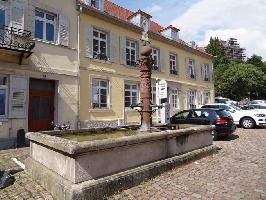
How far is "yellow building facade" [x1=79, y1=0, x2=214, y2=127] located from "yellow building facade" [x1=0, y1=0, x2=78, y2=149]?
35.7 inches

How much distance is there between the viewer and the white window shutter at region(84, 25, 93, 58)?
49.2 ft

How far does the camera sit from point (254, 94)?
47.9 m

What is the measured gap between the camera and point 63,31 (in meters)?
13.6

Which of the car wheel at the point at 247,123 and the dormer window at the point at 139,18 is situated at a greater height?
the dormer window at the point at 139,18

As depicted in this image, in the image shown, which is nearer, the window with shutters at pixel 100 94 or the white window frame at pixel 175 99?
the window with shutters at pixel 100 94

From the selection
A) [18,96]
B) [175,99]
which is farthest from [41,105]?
[175,99]

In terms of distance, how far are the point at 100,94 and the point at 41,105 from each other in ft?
12.8

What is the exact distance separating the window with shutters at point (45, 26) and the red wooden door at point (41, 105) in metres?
2.22

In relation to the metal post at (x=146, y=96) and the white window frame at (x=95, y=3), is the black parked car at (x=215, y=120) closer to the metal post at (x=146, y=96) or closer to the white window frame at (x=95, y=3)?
the metal post at (x=146, y=96)

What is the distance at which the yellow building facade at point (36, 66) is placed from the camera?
1137 cm

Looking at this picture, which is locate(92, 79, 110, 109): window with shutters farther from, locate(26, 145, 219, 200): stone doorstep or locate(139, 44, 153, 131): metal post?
locate(26, 145, 219, 200): stone doorstep

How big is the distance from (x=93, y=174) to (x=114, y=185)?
542 mm

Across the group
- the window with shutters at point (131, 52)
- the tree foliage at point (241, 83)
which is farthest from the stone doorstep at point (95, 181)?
the tree foliage at point (241, 83)

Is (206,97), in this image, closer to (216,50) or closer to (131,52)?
(131,52)
